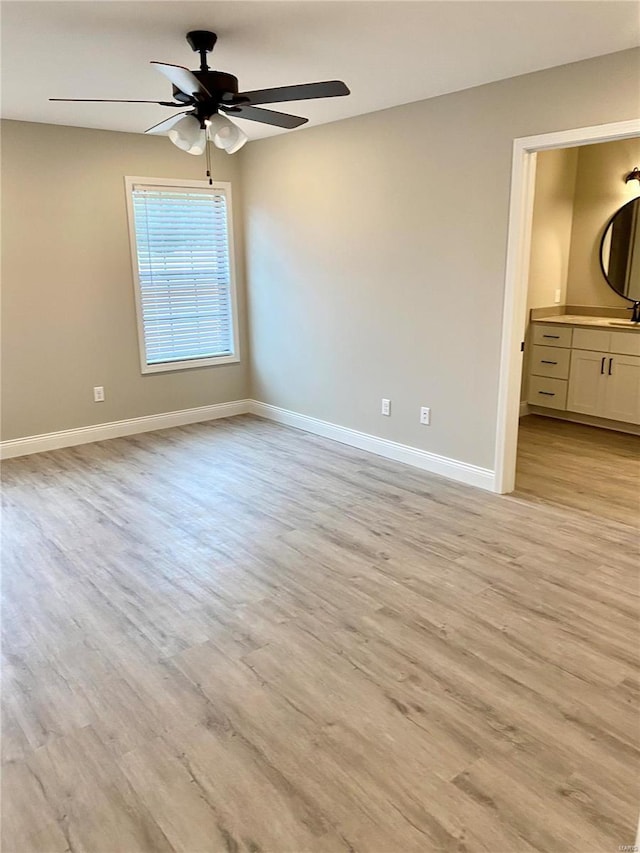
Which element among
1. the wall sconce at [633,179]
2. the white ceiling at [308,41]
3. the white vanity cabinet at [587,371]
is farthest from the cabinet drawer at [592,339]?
the white ceiling at [308,41]

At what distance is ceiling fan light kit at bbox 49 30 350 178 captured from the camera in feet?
8.40

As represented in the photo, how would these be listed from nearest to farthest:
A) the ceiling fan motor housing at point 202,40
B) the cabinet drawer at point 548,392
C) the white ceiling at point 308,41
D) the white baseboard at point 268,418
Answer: the white ceiling at point 308,41 < the ceiling fan motor housing at point 202,40 < the white baseboard at point 268,418 < the cabinet drawer at point 548,392

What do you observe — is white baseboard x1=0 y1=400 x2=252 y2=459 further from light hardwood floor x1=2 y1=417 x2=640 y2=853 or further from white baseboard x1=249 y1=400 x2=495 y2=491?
light hardwood floor x1=2 y1=417 x2=640 y2=853

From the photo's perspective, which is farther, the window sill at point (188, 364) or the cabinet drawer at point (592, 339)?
the window sill at point (188, 364)

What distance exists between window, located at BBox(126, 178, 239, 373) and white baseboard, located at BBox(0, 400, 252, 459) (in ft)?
1.45

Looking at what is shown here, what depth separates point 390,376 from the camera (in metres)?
4.61

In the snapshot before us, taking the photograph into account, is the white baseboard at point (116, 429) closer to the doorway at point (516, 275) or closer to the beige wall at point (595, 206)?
the doorway at point (516, 275)

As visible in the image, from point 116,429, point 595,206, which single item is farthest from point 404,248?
point 116,429

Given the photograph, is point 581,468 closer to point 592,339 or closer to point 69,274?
point 592,339

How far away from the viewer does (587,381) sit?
5.37 meters

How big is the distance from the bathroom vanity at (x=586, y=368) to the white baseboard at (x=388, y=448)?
186 cm

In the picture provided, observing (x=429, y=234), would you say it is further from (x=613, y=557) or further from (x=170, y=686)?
(x=170, y=686)

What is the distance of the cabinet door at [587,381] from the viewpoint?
207 inches

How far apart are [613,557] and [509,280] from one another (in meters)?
1.68
